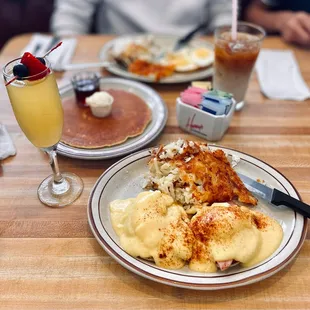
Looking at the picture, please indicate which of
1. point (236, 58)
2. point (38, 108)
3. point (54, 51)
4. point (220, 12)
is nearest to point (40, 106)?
point (38, 108)

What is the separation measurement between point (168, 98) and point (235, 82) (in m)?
0.32

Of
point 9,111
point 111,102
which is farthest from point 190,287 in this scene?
point 9,111

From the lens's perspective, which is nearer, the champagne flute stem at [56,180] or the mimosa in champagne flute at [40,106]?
the mimosa in champagne flute at [40,106]

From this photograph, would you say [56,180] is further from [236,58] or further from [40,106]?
[236,58]

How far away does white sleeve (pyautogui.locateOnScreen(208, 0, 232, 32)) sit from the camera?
Answer: 7.89 ft

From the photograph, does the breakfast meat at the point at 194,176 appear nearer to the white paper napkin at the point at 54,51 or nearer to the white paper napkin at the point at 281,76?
the white paper napkin at the point at 281,76

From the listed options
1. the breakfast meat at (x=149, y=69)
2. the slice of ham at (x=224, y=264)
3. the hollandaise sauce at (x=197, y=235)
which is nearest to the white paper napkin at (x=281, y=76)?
the breakfast meat at (x=149, y=69)

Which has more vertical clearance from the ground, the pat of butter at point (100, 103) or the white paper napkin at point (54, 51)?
the pat of butter at point (100, 103)

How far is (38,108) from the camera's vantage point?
3.37 feet

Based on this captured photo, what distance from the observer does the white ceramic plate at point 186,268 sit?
0.85 metres

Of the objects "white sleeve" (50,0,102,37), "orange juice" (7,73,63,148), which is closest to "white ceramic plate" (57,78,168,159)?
"orange juice" (7,73,63,148)

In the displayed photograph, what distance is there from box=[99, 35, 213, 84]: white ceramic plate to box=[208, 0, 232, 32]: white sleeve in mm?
423

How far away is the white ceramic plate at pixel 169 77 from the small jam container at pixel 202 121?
14.3 inches

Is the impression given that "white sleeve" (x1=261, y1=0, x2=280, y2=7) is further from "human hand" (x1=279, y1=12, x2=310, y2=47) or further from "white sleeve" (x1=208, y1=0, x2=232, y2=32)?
"human hand" (x1=279, y1=12, x2=310, y2=47)
